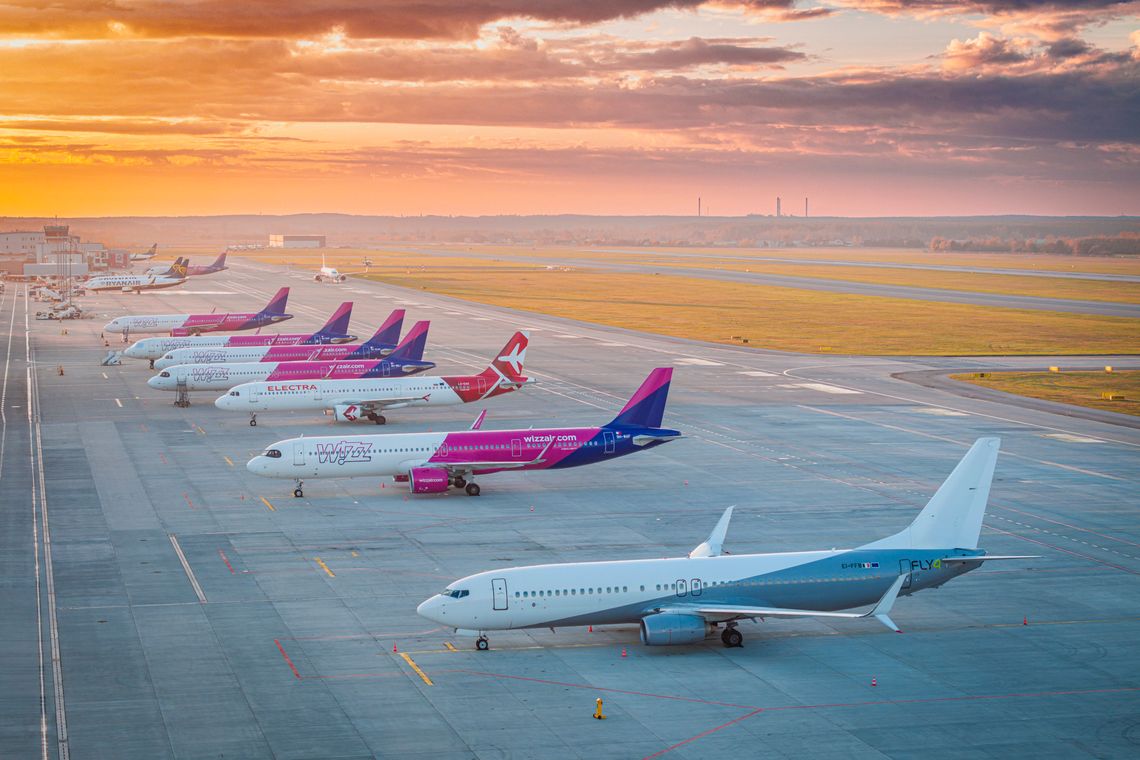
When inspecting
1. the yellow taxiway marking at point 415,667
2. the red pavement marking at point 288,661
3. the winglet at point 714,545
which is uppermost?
the winglet at point 714,545

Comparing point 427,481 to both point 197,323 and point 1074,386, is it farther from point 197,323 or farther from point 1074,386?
point 197,323

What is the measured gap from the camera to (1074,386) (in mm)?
113875

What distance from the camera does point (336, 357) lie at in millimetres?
113812

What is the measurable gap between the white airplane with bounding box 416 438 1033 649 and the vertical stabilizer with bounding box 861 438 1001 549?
4 cm

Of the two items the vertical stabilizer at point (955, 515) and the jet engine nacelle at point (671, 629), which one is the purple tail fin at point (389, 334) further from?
the vertical stabilizer at point (955, 515)

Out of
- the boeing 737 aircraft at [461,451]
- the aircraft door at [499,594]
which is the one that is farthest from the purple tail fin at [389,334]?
the aircraft door at [499,594]

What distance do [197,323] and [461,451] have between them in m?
86.8

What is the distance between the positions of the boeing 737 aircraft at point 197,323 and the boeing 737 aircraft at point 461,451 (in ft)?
265

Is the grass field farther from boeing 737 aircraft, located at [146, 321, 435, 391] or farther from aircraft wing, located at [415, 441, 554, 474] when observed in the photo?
boeing 737 aircraft, located at [146, 321, 435, 391]

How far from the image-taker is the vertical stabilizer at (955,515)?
45375mm

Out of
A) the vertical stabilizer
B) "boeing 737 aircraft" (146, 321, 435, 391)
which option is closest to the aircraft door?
the vertical stabilizer

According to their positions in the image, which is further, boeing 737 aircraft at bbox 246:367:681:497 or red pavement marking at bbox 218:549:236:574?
boeing 737 aircraft at bbox 246:367:681:497

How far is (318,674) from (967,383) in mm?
88738

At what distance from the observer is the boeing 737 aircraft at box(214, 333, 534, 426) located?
92.0 m
